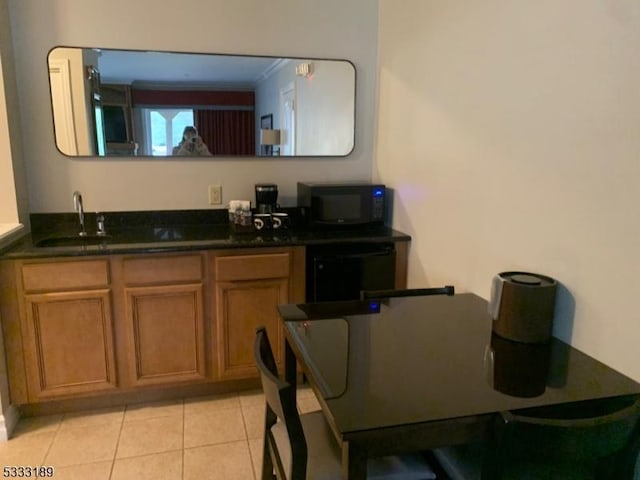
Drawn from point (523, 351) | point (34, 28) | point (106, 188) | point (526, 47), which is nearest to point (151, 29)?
point (34, 28)

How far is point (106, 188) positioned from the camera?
9.27ft

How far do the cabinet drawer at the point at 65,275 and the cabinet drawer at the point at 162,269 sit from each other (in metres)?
0.12

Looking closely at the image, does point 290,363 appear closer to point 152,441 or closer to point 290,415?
point 290,415

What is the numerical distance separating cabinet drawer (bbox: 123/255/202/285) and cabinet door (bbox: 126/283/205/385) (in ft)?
0.15

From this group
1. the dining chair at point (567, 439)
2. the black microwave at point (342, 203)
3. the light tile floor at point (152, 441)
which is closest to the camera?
the dining chair at point (567, 439)

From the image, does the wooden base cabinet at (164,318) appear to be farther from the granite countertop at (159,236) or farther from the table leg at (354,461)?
the table leg at (354,461)

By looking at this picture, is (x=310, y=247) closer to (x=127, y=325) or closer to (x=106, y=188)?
(x=127, y=325)

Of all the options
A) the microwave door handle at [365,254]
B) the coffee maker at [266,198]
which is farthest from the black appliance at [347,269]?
the coffee maker at [266,198]

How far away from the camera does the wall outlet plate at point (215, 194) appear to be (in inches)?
118

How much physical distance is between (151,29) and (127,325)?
168cm

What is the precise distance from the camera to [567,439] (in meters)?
1.07

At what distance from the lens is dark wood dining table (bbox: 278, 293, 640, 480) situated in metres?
1.12

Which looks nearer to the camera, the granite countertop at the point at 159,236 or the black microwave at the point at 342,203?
the granite countertop at the point at 159,236

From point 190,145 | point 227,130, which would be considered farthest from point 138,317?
point 227,130
